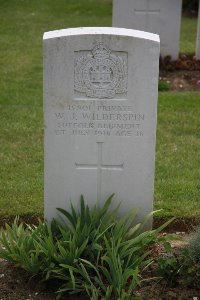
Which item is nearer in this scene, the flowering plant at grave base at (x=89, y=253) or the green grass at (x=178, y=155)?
the flowering plant at grave base at (x=89, y=253)

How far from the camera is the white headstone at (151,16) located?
994cm

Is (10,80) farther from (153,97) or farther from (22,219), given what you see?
(153,97)

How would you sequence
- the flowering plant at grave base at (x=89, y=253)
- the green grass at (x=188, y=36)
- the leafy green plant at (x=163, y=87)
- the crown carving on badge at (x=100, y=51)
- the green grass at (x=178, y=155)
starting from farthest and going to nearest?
the green grass at (x=188, y=36)
the leafy green plant at (x=163, y=87)
the green grass at (x=178, y=155)
the crown carving on badge at (x=100, y=51)
the flowering plant at grave base at (x=89, y=253)

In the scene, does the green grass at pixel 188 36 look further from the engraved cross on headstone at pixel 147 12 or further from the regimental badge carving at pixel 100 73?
the regimental badge carving at pixel 100 73

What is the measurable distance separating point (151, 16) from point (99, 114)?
600 centimetres

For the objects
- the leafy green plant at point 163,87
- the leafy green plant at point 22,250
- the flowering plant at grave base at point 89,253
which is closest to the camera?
the flowering plant at grave base at point 89,253

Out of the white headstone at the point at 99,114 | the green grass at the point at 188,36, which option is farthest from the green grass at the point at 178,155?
the green grass at the point at 188,36

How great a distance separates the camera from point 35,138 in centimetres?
713

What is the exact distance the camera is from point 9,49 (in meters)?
11.5

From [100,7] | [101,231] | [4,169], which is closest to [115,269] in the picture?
[101,231]

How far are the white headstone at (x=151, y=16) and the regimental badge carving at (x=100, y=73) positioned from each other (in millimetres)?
5741

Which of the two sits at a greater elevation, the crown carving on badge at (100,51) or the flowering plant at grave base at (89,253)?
the crown carving on badge at (100,51)

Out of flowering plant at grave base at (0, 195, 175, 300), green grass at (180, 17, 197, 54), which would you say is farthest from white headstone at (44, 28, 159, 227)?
green grass at (180, 17, 197, 54)

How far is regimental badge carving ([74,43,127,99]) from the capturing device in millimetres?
4344
